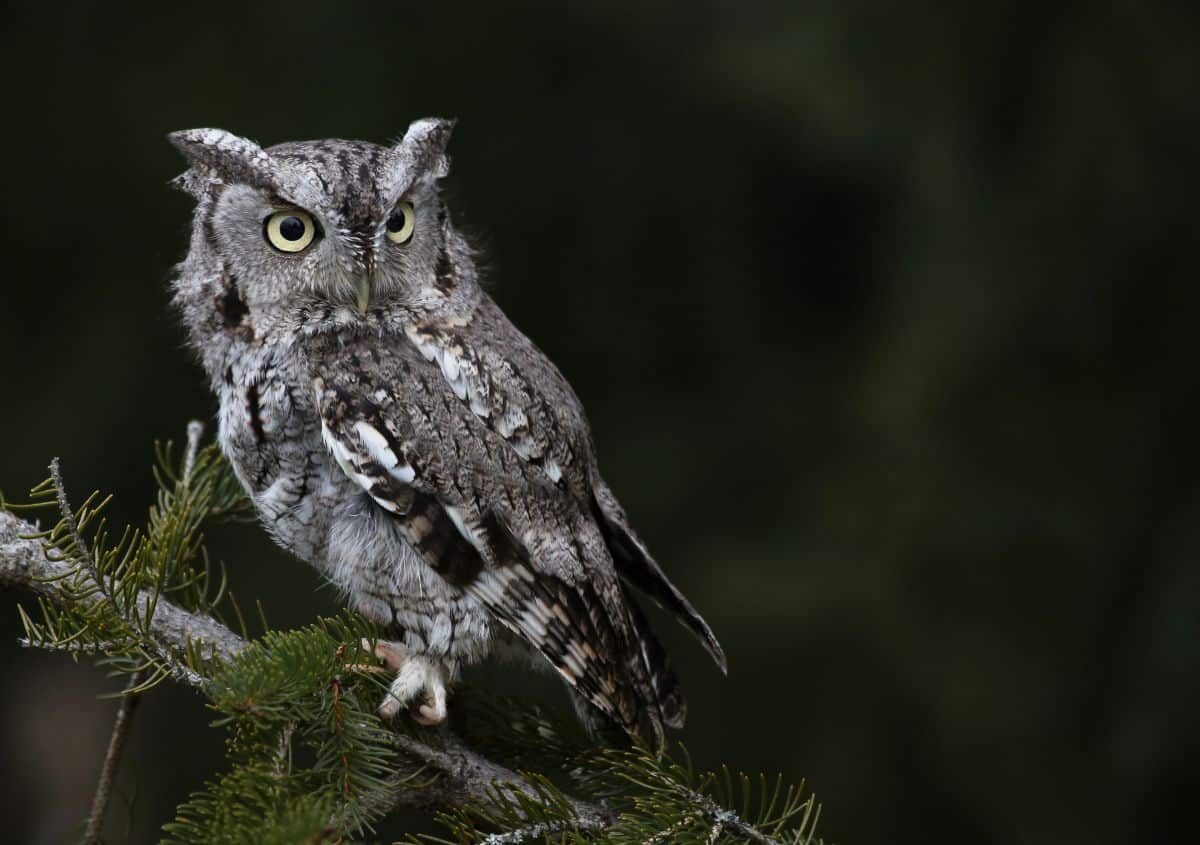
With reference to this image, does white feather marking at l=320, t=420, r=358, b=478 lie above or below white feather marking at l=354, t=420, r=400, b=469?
below

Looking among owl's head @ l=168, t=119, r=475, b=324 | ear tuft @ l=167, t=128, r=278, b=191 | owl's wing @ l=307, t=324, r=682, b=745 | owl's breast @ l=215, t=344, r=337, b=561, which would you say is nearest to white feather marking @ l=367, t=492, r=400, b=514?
owl's wing @ l=307, t=324, r=682, b=745

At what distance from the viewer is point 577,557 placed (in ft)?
6.56

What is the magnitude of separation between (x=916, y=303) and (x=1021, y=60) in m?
0.58

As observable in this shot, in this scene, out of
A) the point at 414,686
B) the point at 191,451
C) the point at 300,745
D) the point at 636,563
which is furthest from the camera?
the point at 636,563

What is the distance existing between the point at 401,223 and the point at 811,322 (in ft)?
4.21

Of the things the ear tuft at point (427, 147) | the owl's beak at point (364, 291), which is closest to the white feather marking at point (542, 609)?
the owl's beak at point (364, 291)

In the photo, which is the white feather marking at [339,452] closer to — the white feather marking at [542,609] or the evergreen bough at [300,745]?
the evergreen bough at [300,745]

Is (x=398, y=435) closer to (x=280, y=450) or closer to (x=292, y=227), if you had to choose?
(x=280, y=450)

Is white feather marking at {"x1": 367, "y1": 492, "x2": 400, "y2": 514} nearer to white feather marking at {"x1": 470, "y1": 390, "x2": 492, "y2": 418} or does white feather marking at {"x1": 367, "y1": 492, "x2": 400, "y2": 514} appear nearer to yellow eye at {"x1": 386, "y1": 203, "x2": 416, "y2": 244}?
white feather marking at {"x1": 470, "y1": 390, "x2": 492, "y2": 418}

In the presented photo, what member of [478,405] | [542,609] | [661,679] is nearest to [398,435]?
[478,405]

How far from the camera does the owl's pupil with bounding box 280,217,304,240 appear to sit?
1.97m

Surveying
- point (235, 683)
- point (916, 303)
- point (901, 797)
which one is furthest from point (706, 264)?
point (235, 683)

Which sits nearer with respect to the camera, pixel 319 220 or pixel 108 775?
pixel 108 775

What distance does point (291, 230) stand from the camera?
1977 millimetres
